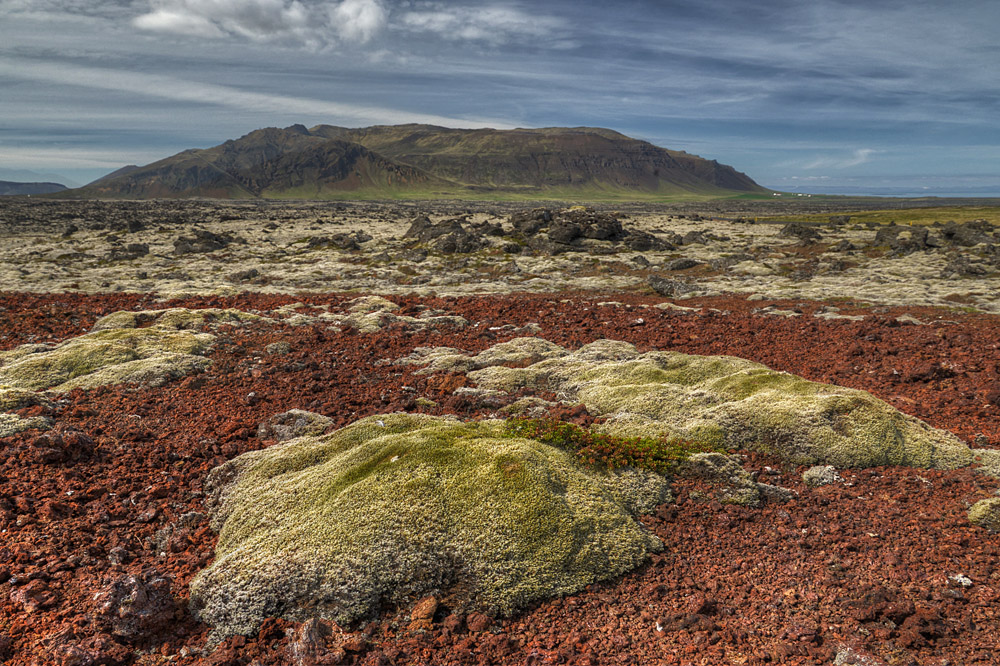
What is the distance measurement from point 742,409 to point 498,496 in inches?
311

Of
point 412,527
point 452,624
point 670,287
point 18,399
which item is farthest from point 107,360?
point 670,287

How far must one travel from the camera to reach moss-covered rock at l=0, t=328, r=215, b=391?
56.6 feet

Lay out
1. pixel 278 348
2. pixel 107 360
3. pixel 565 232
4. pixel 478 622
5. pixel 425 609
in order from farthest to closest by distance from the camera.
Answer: pixel 565 232, pixel 278 348, pixel 107 360, pixel 425 609, pixel 478 622

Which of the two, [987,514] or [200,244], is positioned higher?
[200,244]

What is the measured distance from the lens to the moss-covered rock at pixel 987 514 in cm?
967

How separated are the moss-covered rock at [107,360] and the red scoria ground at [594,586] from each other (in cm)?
106

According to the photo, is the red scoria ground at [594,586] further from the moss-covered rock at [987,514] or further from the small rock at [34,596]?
the moss-covered rock at [987,514]

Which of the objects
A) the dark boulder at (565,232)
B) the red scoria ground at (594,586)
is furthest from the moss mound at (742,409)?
the dark boulder at (565,232)

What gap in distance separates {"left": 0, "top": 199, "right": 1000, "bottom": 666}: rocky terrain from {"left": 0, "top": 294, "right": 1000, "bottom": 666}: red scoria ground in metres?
0.05

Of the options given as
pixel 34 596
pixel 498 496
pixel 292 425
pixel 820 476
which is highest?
pixel 498 496

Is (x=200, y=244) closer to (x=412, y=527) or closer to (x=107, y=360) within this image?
(x=107, y=360)

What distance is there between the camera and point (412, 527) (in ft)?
30.3

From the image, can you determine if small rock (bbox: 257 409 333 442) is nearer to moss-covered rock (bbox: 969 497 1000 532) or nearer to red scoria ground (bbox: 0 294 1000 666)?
red scoria ground (bbox: 0 294 1000 666)

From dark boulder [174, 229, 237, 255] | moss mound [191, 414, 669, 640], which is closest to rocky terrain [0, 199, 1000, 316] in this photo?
dark boulder [174, 229, 237, 255]
